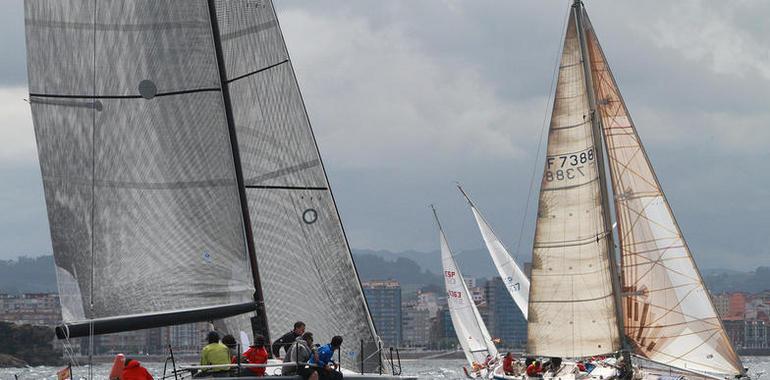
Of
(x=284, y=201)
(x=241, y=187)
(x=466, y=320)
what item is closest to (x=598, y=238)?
(x=284, y=201)

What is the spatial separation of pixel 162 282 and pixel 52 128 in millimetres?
2413

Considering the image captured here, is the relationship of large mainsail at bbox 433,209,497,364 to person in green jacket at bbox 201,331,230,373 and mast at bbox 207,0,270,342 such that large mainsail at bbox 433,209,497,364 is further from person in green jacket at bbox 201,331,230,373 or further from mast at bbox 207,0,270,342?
person in green jacket at bbox 201,331,230,373

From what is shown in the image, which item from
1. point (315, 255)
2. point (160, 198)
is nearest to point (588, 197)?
point (315, 255)

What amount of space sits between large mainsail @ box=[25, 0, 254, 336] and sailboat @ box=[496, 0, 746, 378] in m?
15.8

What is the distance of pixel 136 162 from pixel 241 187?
1.41 m

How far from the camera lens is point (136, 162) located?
811 inches

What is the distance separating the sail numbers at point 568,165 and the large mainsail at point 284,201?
13.8m

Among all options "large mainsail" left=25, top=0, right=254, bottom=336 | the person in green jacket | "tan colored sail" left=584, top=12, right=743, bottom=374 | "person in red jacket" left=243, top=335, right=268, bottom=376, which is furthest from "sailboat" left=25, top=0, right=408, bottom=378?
"tan colored sail" left=584, top=12, right=743, bottom=374

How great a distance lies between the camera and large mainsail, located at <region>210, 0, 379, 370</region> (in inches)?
864

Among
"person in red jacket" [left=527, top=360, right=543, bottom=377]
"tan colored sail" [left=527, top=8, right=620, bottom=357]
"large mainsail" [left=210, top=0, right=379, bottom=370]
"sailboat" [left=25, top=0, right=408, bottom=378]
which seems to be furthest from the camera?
"person in red jacket" [left=527, top=360, right=543, bottom=377]

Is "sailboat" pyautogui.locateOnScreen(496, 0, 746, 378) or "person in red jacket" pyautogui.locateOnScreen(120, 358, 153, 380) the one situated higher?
"sailboat" pyautogui.locateOnScreen(496, 0, 746, 378)

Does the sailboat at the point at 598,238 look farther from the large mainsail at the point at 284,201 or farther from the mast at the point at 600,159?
the large mainsail at the point at 284,201

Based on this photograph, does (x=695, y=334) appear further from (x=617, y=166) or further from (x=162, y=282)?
(x=162, y=282)

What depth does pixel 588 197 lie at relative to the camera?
35.5 meters
